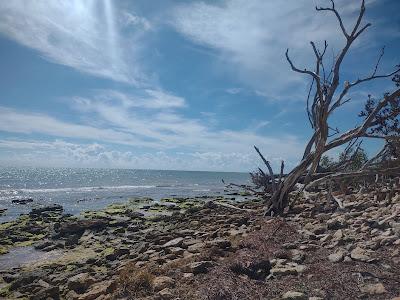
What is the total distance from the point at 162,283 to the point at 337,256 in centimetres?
385

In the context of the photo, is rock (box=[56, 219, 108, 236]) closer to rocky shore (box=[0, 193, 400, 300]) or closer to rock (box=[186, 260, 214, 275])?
rocky shore (box=[0, 193, 400, 300])

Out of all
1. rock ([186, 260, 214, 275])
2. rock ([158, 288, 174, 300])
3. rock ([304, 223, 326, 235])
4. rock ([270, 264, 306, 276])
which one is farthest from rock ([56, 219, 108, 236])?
rock ([270, 264, 306, 276])

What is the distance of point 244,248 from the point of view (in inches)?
395

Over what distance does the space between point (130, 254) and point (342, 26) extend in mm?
10788

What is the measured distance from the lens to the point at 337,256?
8312 mm

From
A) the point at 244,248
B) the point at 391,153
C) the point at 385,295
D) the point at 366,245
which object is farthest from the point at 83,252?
the point at 391,153

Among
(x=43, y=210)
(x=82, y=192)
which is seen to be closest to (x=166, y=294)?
(x=43, y=210)

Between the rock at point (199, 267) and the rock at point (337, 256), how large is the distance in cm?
263

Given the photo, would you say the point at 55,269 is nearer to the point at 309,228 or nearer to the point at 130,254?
the point at 130,254

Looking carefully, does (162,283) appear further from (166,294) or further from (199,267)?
(199,267)

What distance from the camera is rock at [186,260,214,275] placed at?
324 inches

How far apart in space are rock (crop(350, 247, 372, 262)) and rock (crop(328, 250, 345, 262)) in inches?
8.1

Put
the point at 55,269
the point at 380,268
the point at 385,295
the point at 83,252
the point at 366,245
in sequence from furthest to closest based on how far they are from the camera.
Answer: the point at 83,252
the point at 55,269
the point at 366,245
the point at 380,268
the point at 385,295

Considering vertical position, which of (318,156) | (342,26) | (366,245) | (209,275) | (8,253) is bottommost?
(8,253)
